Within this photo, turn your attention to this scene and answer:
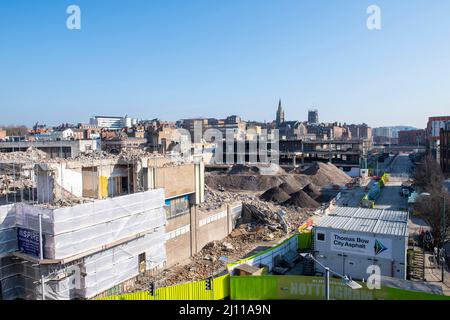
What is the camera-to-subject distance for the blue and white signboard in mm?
12921

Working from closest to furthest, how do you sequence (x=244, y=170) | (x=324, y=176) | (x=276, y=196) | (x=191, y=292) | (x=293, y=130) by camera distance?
(x=191, y=292) → (x=276, y=196) → (x=324, y=176) → (x=244, y=170) → (x=293, y=130)

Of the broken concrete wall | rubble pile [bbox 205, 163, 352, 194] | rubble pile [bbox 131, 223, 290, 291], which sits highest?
the broken concrete wall

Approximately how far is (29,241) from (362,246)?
46.7 feet

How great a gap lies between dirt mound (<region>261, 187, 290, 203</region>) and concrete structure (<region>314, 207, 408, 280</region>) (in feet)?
66.6

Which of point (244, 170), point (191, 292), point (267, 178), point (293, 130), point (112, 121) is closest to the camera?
point (191, 292)

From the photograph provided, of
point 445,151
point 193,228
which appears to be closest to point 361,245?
point 193,228

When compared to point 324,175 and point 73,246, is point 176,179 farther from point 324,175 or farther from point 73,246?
point 324,175

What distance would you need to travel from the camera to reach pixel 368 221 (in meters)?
18.6

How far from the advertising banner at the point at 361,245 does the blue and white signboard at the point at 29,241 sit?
12891mm

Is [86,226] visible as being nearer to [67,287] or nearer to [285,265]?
[67,287]

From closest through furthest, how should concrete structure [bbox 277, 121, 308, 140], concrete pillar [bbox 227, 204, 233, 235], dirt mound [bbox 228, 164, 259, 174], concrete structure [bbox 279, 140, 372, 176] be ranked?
concrete pillar [bbox 227, 204, 233, 235] < dirt mound [bbox 228, 164, 259, 174] < concrete structure [bbox 279, 140, 372, 176] < concrete structure [bbox 277, 121, 308, 140]

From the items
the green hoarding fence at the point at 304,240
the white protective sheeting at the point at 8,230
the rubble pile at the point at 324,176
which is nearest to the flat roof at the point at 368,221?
the green hoarding fence at the point at 304,240

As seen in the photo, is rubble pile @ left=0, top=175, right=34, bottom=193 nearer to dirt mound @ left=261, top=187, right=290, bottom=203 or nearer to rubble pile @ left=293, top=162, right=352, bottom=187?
dirt mound @ left=261, top=187, right=290, bottom=203

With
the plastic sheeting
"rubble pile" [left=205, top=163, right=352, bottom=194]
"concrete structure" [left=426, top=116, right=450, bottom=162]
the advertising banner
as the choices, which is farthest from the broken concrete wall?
"concrete structure" [left=426, top=116, right=450, bottom=162]
